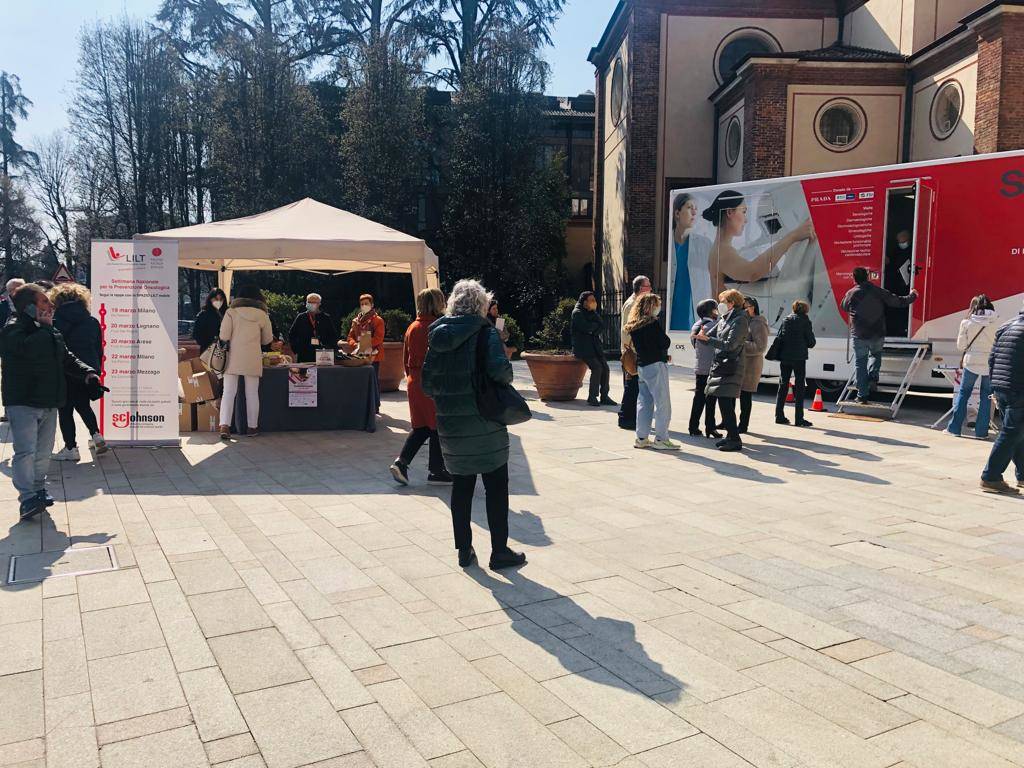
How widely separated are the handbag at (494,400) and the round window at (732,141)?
2126cm

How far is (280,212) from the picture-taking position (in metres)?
11.8

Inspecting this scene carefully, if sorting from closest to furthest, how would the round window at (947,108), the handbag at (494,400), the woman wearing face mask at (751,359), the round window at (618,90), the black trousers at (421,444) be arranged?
the handbag at (494,400)
the black trousers at (421,444)
the woman wearing face mask at (751,359)
the round window at (947,108)
the round window at (618,90)

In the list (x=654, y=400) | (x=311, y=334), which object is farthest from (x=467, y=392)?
(x=311, y=334)

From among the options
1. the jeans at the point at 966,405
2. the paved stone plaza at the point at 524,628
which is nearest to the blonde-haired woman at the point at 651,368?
the paved stone plaza at the point at 524,628

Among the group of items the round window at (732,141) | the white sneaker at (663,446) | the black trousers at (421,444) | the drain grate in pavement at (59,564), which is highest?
the round window at (732,141)

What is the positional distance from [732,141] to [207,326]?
59.9 ft

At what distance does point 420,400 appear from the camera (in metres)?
7.42

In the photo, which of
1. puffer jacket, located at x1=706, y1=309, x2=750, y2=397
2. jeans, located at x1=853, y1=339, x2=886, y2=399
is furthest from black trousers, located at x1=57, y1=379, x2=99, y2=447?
jeans, located at x1=853, y1=339, x2=886, y2=399

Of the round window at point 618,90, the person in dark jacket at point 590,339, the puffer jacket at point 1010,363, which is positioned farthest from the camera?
the round window at point 618,90

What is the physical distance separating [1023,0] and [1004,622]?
18.6 m

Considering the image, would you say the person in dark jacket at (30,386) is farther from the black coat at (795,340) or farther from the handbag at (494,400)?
the black coat at (795,340)

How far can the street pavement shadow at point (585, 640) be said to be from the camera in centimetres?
374

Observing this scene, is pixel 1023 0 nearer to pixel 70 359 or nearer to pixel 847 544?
pixel 847 544

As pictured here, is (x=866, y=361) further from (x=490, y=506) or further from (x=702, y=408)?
(x=490, y=506)
